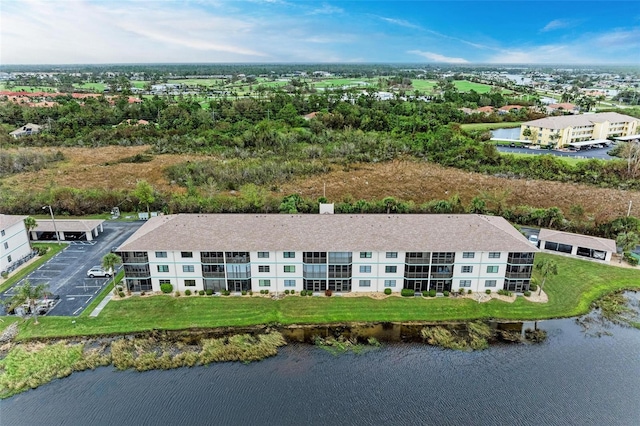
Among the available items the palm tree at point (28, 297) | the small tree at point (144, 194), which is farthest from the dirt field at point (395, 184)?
the palm tree at point (28, 297)

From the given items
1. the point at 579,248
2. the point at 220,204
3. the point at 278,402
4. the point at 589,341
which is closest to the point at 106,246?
the point at 220,204

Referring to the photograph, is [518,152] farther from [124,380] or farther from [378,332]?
[124,380]

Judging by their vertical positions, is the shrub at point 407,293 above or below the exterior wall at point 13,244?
below

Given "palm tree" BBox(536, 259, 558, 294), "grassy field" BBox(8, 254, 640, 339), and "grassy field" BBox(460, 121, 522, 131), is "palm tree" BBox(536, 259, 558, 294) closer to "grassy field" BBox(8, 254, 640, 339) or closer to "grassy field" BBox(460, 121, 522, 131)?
"grassy field" BBox(8, 254, 640, 339)

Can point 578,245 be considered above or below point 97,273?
above

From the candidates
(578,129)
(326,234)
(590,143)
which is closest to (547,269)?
(326,234)

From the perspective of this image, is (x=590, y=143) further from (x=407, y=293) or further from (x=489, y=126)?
(x=407, y=293)

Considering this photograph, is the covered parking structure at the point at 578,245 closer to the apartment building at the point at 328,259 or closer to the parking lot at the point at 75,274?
the apartment building at the point at 328,259
